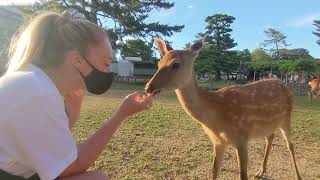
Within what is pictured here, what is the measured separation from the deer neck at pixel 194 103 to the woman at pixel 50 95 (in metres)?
3.14

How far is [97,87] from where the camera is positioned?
9.00 ft

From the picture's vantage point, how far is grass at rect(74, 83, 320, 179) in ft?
21.8

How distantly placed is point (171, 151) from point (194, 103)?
1970 mm

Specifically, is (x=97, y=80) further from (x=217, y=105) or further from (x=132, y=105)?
(x=217, y=105)

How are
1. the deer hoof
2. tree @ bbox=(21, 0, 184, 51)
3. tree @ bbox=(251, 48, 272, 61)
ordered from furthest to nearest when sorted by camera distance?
tree @ bbox=(251, 48, 272, 61) < tree @ bbox=(21, 0, 184, 51) < the deer hoof

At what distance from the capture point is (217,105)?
20.4ft

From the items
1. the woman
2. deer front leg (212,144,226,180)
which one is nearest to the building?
deer front leg (212,144,226,180)

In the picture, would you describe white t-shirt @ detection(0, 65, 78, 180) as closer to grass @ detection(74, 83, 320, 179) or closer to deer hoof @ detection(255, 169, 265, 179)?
grass @ detection(74, 83, 320, 179)

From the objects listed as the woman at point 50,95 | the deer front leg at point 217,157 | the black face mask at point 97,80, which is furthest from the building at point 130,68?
the woman at point 50,95

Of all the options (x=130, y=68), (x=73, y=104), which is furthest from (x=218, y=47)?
(x=73, y=104)

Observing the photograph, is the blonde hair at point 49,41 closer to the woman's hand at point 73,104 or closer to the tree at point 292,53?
the woman's hand at point 73,104

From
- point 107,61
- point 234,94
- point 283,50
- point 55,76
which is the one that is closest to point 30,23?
point 55,76

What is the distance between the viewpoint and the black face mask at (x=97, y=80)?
2.60 metres

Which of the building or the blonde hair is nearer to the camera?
the blonde hair
